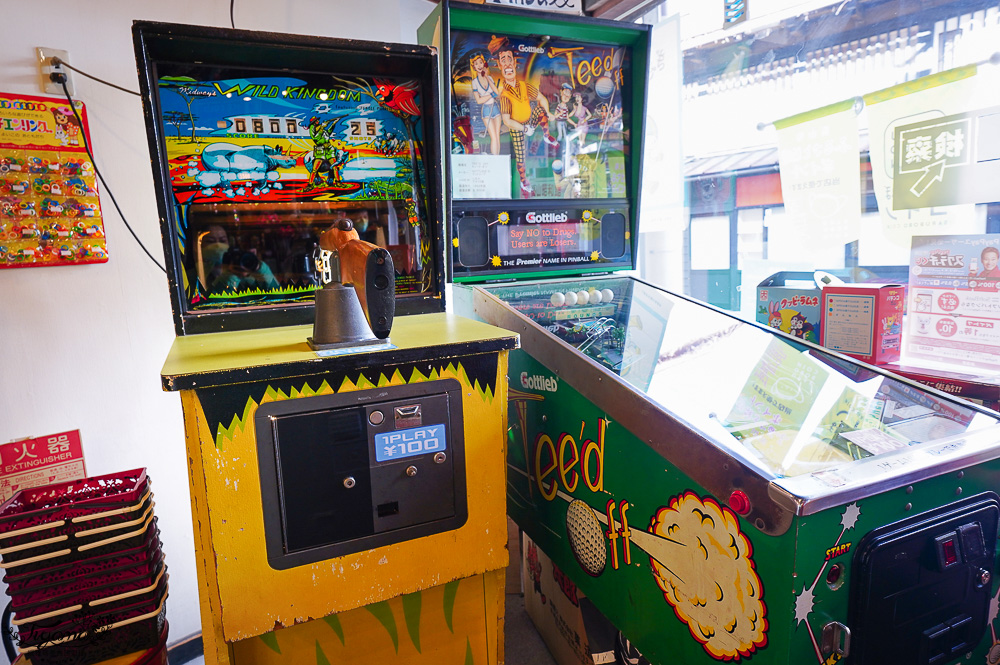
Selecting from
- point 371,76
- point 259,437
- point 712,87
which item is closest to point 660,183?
point 712,87

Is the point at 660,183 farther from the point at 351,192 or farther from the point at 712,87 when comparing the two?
the point at 351,192

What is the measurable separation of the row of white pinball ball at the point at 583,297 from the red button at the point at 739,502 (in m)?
0.96

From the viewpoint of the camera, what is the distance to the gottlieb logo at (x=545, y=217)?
1.93 meters

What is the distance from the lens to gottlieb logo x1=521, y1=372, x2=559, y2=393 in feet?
4.94

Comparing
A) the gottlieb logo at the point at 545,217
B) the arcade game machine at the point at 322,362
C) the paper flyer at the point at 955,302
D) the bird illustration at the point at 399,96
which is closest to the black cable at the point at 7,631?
the arcade game machine at the point at 322,362

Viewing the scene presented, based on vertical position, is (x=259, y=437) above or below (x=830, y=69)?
below

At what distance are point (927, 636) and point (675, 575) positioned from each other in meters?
0.45

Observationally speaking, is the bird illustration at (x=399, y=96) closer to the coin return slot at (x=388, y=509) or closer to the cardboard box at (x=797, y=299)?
the coin return slot at (x=388, y=509)

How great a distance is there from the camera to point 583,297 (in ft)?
6.15

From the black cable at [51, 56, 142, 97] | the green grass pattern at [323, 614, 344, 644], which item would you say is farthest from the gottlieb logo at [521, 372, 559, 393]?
the black cable at [51, 56, 142, 97]

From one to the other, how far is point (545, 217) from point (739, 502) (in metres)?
1.25

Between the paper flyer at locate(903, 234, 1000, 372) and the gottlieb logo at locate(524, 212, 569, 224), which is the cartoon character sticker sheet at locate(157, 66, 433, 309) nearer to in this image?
the gottlieb logo at locate(524, 212, 569, 224)

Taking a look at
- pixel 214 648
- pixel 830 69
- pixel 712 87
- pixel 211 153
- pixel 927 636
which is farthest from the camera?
pixel 712 87

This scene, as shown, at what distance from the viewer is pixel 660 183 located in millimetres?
2504
